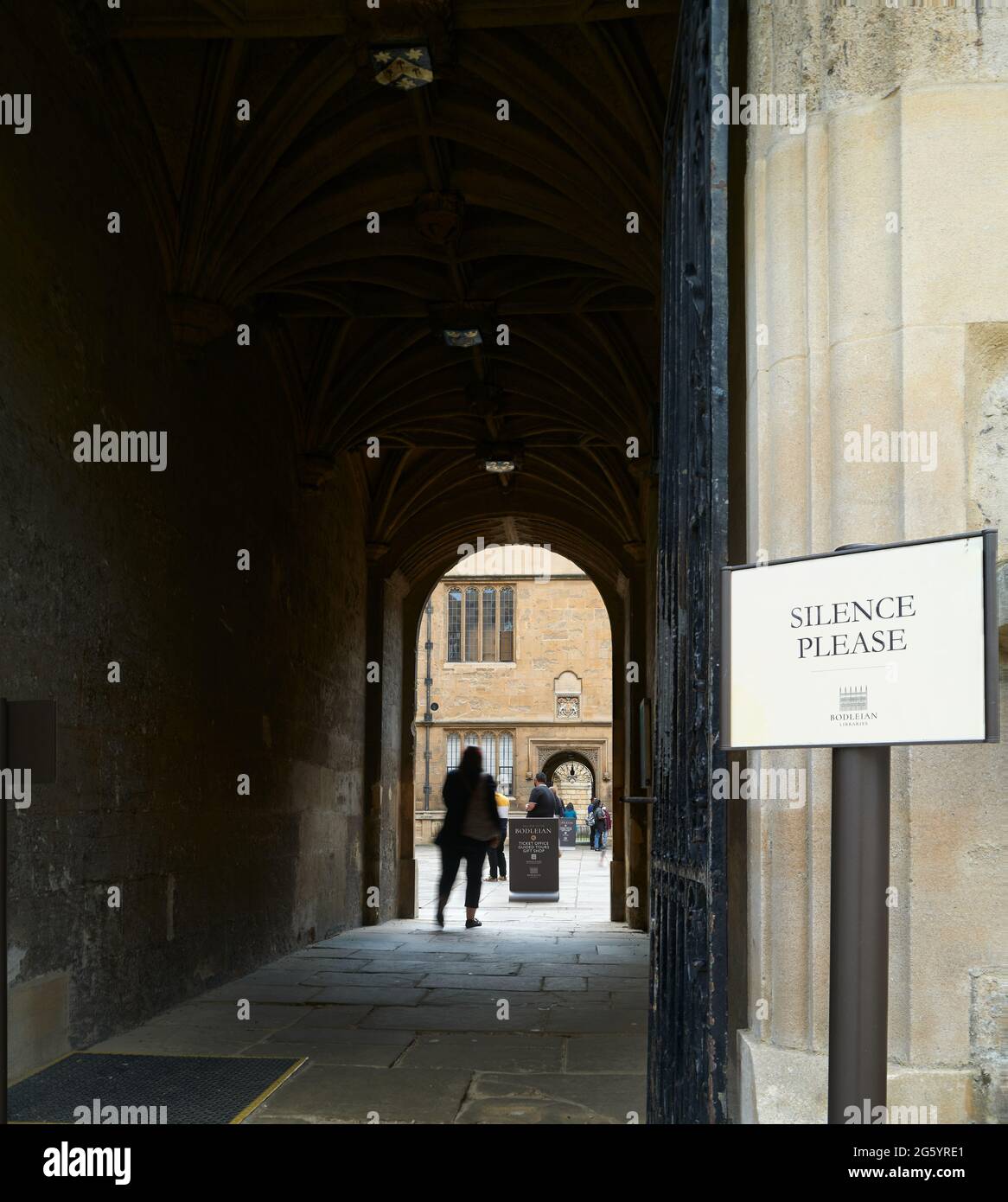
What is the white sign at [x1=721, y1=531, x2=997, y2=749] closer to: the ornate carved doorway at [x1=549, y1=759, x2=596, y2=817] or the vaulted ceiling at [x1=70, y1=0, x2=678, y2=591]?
the vaulted ceiling at [x1=70, y1=0, x2=678, y2=591]

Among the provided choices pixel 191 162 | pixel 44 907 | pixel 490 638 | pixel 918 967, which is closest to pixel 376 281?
pixel 191 162

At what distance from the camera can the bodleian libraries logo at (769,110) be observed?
286cm

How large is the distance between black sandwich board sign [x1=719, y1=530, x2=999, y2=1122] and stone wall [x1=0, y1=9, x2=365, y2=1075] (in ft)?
12.6

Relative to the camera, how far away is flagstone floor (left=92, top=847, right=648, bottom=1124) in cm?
450

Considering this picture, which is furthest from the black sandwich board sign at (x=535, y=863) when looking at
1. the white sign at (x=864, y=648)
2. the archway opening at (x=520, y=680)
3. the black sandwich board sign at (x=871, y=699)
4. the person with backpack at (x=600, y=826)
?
the archway opening at (x=520, y=680)

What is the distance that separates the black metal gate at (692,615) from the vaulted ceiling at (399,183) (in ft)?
11.0

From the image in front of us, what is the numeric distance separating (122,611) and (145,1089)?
8.14 ft

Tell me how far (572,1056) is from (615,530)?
34.6 feet

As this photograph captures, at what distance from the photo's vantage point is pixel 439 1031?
6.00m
